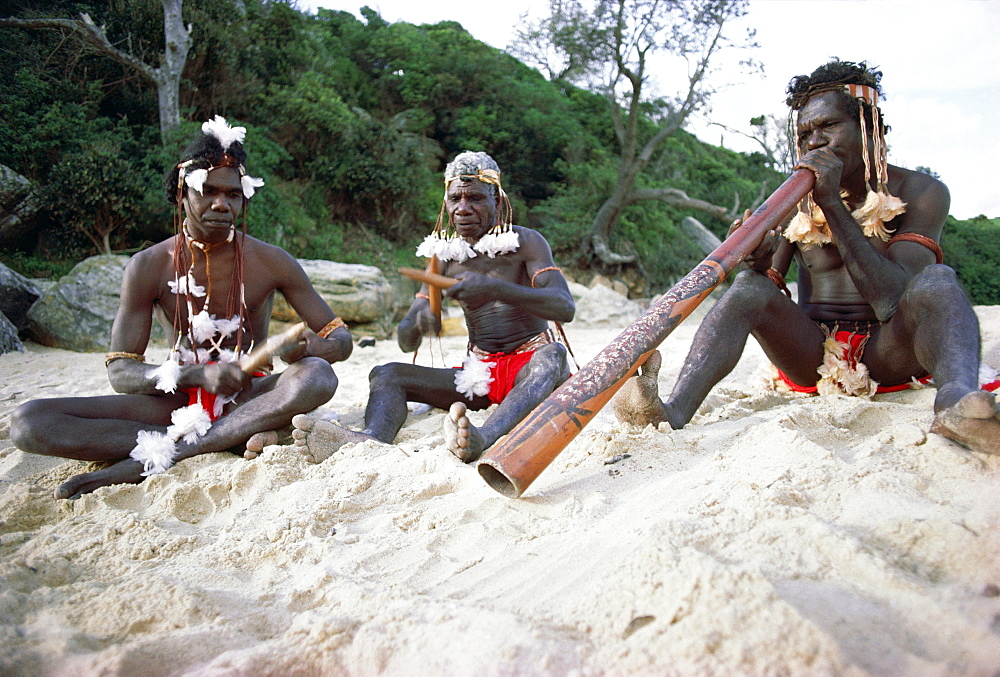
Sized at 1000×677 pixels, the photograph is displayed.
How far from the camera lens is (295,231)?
28.7ft

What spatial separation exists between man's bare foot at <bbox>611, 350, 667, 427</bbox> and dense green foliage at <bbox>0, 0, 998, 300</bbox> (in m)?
5.20

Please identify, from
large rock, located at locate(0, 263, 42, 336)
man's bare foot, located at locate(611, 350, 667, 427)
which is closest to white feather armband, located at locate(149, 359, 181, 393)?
man's bare foot, located at locate(611, 350, 667, 427)

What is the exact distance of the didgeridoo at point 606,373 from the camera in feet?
5.39

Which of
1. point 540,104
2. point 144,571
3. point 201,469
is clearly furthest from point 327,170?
point 144,571

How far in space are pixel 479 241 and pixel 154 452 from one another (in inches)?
64.1

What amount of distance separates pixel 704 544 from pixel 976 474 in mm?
753

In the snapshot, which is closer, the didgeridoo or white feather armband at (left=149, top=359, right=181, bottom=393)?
the didgeridoo

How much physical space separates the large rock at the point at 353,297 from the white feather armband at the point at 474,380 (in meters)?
3.68

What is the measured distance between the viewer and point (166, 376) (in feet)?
7.91

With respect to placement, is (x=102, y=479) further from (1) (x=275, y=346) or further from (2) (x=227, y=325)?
(2) (x=227, y=325)

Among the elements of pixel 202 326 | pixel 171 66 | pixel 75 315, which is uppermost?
pixel 171 66

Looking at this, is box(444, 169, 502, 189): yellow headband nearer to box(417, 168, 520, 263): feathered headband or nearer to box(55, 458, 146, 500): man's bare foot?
box(417, 168, 520, 263): feathered headband

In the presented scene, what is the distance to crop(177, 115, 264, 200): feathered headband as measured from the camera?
2.49 metres

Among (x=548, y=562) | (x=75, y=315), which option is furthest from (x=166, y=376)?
(x=75, y=315)
